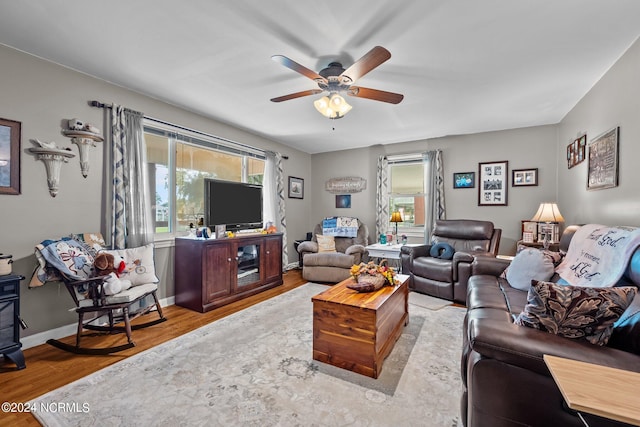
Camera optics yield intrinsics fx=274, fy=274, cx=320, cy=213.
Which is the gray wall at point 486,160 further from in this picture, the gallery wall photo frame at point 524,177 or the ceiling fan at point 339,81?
the ceiling fan at point 339,81

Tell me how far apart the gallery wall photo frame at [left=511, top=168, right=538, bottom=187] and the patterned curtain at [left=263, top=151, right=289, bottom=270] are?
12.7 ft

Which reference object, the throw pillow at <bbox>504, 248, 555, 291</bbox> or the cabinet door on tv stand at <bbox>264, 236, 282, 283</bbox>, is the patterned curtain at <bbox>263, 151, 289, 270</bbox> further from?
the throw pillow at <bbox>504, 248, 555, 291</bbox>

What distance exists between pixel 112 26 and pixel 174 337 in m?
2.57

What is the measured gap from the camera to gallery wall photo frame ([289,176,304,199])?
5.61 meters

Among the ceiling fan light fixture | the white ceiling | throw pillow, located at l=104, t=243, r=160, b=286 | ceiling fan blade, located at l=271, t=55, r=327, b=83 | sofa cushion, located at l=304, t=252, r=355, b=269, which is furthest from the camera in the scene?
sofa cushion, located at l=304, t=252, r=355, b=269

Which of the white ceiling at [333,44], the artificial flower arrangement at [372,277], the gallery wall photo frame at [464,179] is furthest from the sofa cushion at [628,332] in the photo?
the gallery wall photo frame at [464,179]

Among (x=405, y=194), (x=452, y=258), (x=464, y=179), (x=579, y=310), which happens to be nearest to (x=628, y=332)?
(x=579, y=310)

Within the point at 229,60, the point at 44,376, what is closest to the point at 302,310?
the point at 44,376

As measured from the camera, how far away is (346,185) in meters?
5.81

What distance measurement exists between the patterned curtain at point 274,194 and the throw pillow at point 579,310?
13.2 ft

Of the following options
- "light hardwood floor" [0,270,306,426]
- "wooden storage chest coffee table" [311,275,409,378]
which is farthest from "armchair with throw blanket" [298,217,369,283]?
"wooden storage chest coffee table" [311,275,409,378]

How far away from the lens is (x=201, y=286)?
319 centimetres

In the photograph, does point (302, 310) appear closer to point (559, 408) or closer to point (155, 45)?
point (559, 408)

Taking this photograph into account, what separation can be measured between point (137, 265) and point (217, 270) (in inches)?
33.6
